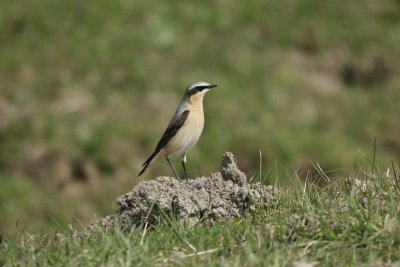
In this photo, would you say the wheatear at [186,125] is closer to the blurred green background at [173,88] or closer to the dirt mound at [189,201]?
the dirt mound at [189,201]

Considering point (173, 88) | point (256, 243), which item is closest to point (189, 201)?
point (256, 243)

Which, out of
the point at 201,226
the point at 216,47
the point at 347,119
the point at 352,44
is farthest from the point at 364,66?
the point at 201,226

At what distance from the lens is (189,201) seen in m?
6.92

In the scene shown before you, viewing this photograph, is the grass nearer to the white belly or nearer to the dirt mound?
the dirt mound

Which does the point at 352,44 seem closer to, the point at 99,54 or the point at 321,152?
the point at 321,152

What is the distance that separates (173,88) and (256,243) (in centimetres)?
1020

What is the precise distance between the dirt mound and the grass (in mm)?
228

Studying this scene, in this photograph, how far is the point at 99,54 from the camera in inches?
655

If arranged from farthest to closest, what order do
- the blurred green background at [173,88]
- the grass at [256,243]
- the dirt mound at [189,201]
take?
1. the blurred green background at [173,88]
2. the dirt mound at [189,201]
3. the grass at [256,243]

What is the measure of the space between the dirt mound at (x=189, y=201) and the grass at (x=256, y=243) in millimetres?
228

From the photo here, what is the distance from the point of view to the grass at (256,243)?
579 centimetres

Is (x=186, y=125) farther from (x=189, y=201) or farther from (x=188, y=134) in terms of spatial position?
(x=189, y=201)

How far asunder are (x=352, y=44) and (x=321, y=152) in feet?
10.8

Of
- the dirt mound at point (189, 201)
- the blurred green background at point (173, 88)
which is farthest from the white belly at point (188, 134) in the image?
the blurred green background at point (173, 88)
